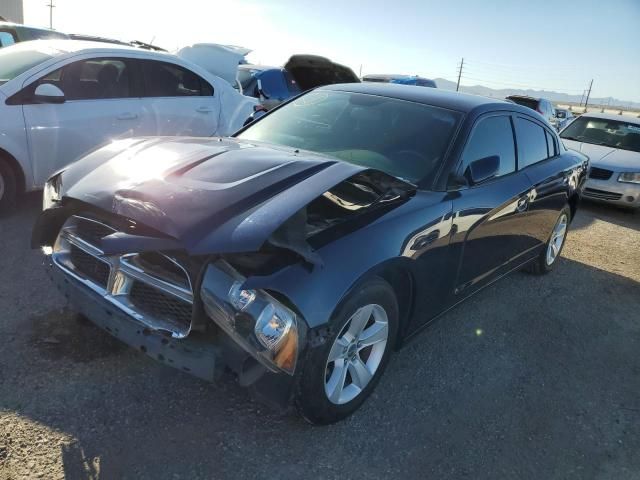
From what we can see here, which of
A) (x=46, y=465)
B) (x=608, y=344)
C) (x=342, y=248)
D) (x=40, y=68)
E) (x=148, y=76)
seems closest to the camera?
(x=46, y=465)

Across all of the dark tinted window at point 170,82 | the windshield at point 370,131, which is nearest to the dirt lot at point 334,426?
the windshield at point 370,131

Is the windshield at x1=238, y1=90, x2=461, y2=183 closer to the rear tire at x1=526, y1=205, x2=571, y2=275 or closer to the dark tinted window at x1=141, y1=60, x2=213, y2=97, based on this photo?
the rear tire at x1=526, y1=205, x2=571, y2=275

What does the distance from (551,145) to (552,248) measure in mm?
1092

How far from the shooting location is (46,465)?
211cm

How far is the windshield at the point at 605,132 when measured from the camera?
30.8 ft

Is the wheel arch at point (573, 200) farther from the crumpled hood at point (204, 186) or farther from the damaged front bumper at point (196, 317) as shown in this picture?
the damaged front bumper at point (196, 317)

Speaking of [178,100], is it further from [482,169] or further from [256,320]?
[256,320]

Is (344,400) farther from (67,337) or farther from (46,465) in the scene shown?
(67,337)

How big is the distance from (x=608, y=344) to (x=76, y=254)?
12.6 feet

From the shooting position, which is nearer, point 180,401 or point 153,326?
point 153,326

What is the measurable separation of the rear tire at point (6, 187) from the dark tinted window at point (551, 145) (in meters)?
4.94

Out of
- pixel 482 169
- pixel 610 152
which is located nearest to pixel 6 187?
pixel 482 169

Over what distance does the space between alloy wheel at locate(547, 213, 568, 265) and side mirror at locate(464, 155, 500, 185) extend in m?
1.95

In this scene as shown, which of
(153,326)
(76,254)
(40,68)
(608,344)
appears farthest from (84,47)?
(608,344)
